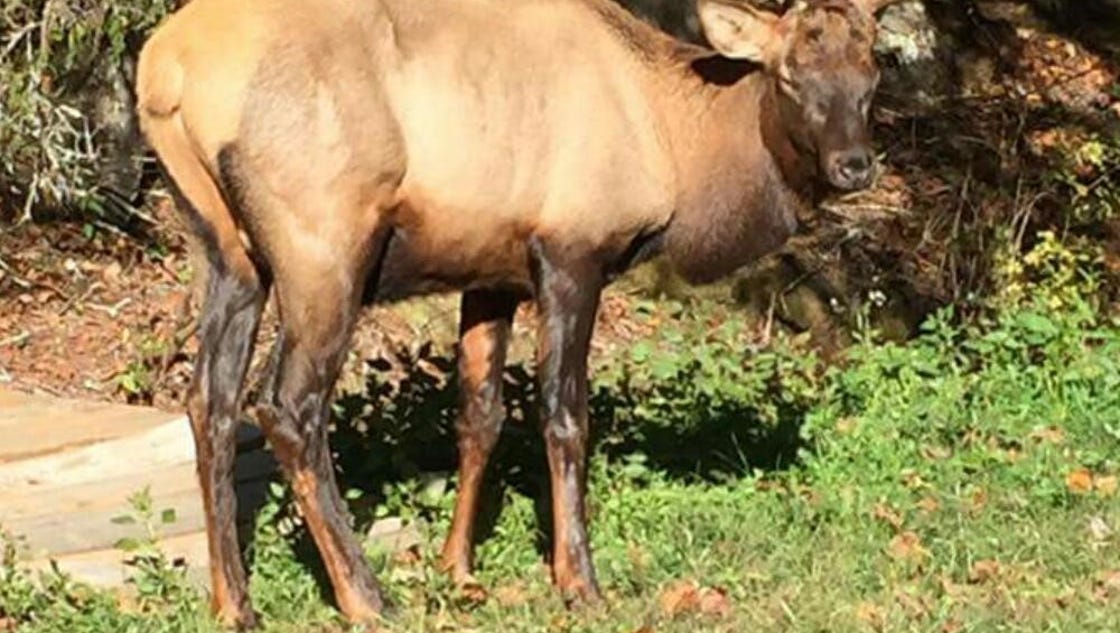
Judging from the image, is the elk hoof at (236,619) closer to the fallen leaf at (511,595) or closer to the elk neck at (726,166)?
the fallen leaf at (511,595)

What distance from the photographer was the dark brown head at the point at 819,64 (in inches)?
339

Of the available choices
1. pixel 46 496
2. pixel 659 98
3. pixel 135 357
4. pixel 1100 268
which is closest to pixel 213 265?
pixel 46 496

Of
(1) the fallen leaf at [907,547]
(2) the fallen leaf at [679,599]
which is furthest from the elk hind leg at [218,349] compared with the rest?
(1) the fallen leaf at [907,547]

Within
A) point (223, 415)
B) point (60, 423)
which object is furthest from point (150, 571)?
point (60, 423)

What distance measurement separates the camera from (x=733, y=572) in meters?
8.48

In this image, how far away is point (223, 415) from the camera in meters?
8.23

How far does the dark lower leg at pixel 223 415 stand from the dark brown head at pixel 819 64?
193 cm

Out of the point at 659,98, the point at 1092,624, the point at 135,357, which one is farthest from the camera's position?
the point at 135,357

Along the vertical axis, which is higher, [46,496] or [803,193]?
[803,193]

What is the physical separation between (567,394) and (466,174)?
2.83ft

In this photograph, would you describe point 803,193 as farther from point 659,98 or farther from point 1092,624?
point 1092,624

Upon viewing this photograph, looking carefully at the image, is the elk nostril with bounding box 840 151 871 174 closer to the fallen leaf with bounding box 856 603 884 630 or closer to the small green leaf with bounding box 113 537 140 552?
the fallen leaf with bounding box 856 603 884 630

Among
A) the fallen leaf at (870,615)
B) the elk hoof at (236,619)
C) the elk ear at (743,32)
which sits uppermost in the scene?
the elk ear at (743,32)

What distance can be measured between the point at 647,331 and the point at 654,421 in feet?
8.54
